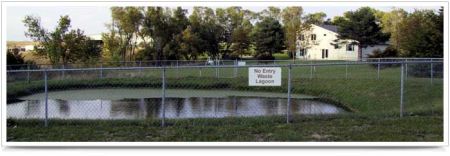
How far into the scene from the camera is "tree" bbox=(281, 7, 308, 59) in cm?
5322

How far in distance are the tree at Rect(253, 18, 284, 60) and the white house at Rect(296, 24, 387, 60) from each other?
2.30m

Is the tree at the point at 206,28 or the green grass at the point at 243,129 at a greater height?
the tree at the point at 206,28

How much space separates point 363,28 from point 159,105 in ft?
131

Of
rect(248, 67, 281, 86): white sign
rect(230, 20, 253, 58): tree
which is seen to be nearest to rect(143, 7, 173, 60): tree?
rect(230, 20, 253, 58): tree

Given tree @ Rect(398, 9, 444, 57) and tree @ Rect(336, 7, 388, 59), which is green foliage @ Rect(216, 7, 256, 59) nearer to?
tree @ Rect(336, 7, 388, 59)

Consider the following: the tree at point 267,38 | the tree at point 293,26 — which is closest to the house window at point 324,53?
the tree at point 267,38

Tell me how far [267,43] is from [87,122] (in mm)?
44408

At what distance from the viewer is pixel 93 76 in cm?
2841

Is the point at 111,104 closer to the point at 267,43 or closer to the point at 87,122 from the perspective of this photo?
the point at 87,122

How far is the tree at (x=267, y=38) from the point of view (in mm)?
54625

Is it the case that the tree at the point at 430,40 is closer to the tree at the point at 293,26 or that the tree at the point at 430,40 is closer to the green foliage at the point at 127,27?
the tree at the point at 293,26

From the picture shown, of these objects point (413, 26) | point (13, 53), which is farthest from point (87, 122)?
point (413, 26)

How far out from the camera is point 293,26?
53219mm

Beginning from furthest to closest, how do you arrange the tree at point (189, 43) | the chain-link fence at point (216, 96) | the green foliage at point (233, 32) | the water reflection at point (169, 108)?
the green foliage at point (233, 32)
the tree at point (189, 43)
the water reflection at point (169, 108)
the chain-link fence at point (216, 96)
